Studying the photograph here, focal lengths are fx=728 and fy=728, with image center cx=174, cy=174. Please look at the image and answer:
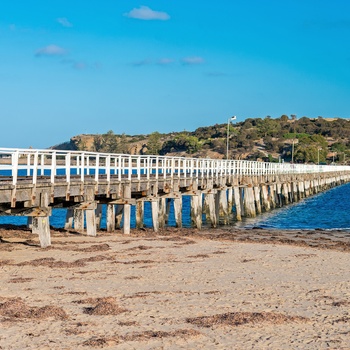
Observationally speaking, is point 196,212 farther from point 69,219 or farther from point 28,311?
point 28,311

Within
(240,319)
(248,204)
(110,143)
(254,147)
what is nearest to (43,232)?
(240,319)

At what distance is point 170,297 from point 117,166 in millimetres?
18031

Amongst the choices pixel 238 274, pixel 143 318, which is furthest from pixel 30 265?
pixel 143 318

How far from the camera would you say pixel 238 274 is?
17.2 meters

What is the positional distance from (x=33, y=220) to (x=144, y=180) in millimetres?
5078

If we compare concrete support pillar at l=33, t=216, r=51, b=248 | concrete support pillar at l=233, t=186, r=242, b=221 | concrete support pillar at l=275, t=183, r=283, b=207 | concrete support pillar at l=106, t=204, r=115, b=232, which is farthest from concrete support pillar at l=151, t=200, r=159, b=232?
concrete support pillar at l=275, t=183, r=283, b=207

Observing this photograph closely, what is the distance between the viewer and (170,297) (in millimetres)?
14078

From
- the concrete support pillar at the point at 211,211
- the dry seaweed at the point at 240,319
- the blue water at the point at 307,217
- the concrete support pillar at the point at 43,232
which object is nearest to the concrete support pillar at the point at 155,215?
the concrete support pillar at the point at 211,211

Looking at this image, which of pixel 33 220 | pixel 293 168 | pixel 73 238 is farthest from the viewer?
pixel 293 168

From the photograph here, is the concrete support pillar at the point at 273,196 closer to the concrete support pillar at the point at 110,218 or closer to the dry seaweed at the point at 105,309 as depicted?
the concrete support pillar at the point at 110,218

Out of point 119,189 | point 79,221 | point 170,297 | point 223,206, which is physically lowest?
point 223,206

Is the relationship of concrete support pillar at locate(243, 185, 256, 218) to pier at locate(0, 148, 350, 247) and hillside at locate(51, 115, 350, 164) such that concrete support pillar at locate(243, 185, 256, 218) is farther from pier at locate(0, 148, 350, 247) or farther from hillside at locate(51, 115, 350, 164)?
hillside at locate(51, 115, 350, 164)

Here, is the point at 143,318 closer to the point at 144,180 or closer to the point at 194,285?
the point at 194,285

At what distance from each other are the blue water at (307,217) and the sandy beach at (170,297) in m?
18.9
